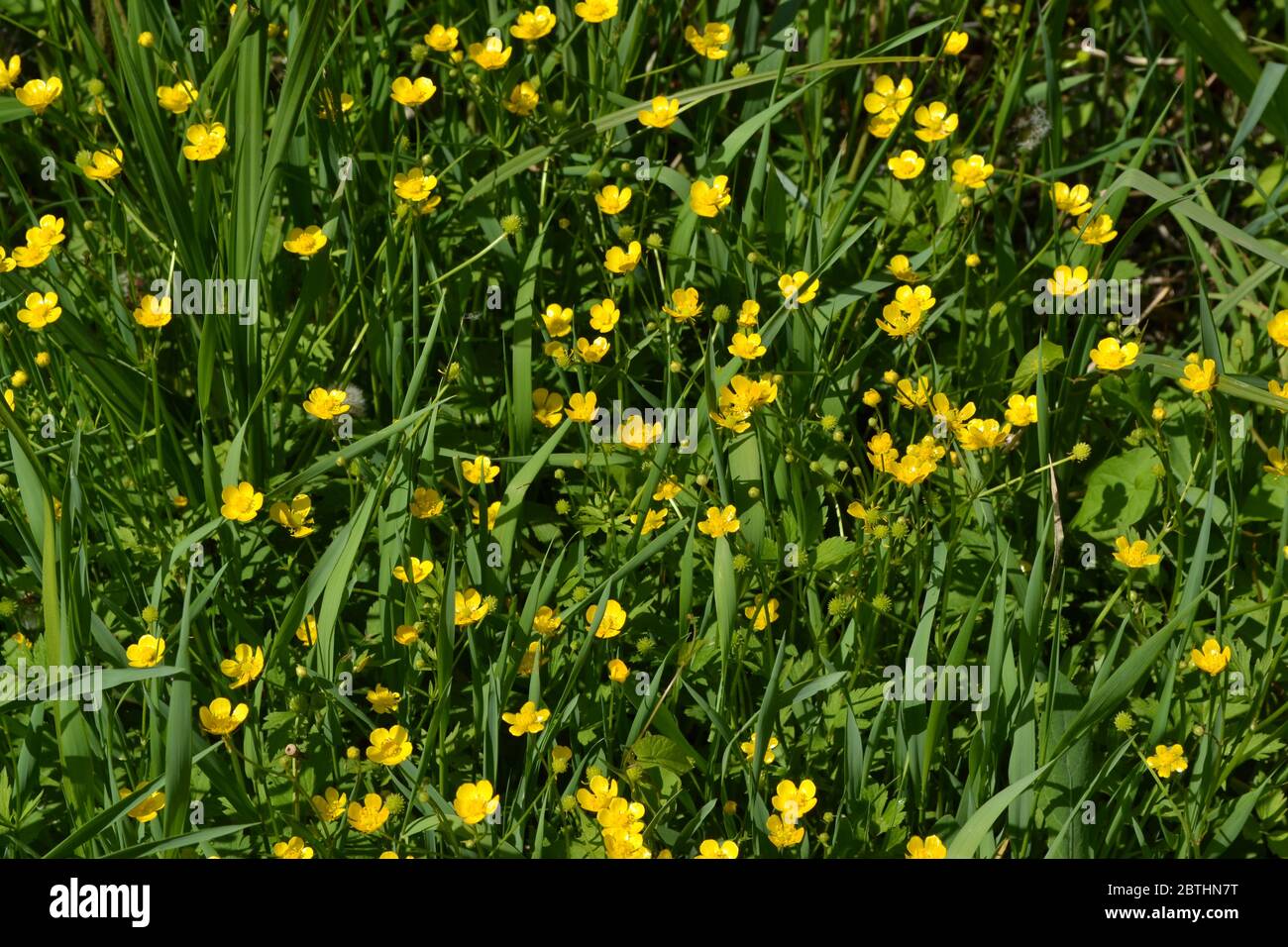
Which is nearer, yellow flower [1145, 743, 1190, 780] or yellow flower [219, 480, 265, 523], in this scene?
yellow flower [1145, 743, 1190, 780]

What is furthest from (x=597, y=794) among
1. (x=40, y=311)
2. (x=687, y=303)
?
(x=40, y=311)

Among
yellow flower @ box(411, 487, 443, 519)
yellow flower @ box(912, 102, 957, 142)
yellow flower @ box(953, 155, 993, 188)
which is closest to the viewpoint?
yellow flower @ box(411, 487, 443, 519)

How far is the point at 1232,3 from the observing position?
11.8 ft

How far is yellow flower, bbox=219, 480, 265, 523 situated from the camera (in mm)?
2418

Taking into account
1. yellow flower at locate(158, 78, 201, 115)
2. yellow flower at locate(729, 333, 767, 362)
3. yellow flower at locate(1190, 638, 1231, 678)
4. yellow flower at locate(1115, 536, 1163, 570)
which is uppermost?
yellow flower at locate(158, 78, 201, 115)

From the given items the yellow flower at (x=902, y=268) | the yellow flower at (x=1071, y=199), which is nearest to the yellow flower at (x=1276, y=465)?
the yellow flower at (x=1071, y=199)

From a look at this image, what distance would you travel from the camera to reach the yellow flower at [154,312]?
2.62m

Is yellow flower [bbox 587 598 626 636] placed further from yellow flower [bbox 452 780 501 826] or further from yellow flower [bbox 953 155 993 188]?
yellow flower [bbox 953 155 993 188]

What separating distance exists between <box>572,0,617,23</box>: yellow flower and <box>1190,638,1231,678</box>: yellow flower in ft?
5.77

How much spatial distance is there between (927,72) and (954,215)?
313 mm

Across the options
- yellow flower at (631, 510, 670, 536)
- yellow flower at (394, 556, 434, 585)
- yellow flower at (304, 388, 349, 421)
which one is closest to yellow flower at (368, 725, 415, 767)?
yellow flower at (394, 556, 434, 585)
